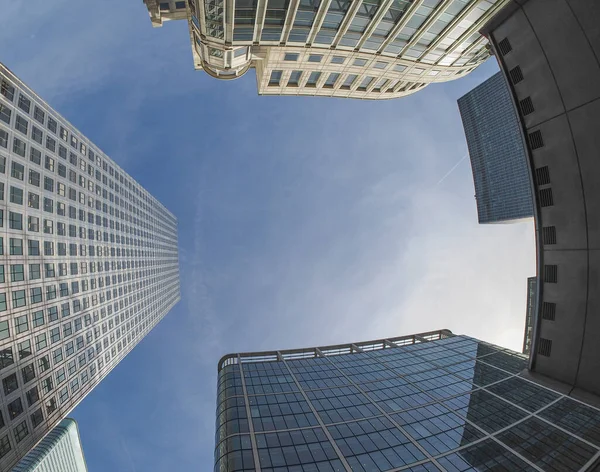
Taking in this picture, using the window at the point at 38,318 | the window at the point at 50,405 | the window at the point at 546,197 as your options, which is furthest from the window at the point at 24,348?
the window at the point at 546,197

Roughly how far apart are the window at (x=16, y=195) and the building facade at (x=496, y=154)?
174 m

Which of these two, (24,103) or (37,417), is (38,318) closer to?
(37,417)

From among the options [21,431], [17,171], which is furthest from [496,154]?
[21,431]

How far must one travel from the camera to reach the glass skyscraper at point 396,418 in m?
33.8

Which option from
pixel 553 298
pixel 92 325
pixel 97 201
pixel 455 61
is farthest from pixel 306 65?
pixel 92 325

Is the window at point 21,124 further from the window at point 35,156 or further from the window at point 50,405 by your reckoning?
the window at point 50,405

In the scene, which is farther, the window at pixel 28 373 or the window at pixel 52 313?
the window at pixel 52 313

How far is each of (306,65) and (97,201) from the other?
5625 centimetres

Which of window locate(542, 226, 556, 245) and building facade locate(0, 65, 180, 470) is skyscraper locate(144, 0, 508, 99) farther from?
building facade locate(0, 65, 180, 470)

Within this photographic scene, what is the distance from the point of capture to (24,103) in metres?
44.4

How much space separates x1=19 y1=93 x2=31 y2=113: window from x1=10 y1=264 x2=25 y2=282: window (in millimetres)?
22707

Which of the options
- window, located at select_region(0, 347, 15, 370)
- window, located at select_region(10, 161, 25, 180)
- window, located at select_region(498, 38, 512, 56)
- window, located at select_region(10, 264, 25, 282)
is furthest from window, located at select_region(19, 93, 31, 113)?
window, located at select_region(498, 38, 512, 56)

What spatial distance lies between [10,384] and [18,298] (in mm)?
10909

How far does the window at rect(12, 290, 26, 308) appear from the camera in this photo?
133 feet
